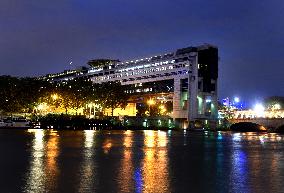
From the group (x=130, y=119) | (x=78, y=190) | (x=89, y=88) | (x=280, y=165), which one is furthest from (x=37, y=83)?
(x=78, y=190)

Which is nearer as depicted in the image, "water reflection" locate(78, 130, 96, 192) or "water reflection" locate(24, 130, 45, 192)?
"water reflection" locate(24, 130, 45, 192)

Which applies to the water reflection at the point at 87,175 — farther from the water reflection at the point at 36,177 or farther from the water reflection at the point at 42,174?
the water reflection at the point at 36,177

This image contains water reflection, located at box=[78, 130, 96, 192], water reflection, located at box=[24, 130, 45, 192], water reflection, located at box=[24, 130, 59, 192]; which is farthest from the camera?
water reflection, located at box=[78, 130, 96, 192]

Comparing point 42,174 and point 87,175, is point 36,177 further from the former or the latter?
point 87,175

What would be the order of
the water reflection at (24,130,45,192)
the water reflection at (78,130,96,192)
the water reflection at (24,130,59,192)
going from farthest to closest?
1. the water reflection at (78,130,96,192)
2. the water reflection at (24,130,59,192)
3. the water reflection at (24,130,45,192)

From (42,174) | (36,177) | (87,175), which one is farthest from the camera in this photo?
(87,175)

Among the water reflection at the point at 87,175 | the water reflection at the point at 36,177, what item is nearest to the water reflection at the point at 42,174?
the water reflection at the point at 36,177

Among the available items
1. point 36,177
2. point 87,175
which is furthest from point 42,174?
point 87,175

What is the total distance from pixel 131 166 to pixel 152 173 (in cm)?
403

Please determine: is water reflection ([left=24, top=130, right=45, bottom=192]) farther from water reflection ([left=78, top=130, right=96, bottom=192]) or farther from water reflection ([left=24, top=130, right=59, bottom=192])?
water reflection ([left=78, top=130, right=96, bottom=192])

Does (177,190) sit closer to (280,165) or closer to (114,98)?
(280,165)

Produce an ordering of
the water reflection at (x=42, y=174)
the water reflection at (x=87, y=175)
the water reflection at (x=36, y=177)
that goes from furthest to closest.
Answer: the water reflection at (x=87, y=175) < the water reflection at (x=42, y=174) < the water reflection at (x=36, y=177)

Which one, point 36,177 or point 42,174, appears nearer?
point 36,177

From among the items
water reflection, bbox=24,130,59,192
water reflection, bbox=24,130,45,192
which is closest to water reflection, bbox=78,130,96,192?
water reflection, bbox=24,130,59,192
